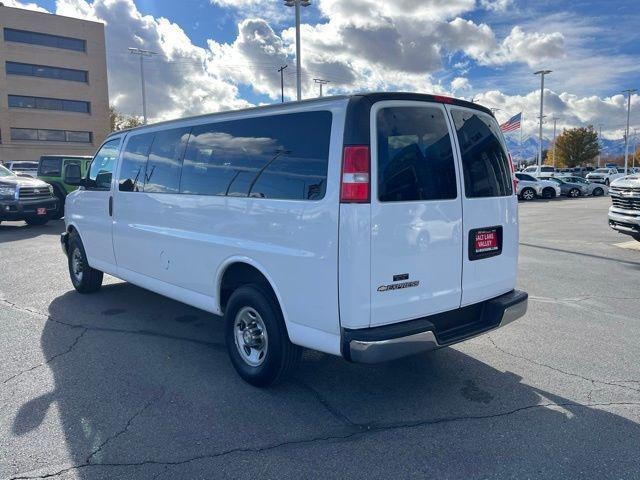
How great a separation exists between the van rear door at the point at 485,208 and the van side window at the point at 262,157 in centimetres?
109

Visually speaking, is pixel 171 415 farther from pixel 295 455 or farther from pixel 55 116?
pixel 55 116

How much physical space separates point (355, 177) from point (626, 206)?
882 cm

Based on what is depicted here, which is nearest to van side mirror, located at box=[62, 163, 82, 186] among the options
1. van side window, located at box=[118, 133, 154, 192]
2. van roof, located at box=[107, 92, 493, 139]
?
van side window, located at box=[118, 133, 154, 192]

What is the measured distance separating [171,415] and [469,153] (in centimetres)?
289

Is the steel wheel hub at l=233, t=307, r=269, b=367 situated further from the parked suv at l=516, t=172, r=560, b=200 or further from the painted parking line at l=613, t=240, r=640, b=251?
the parked suv at l=516, t=172, r=560, b=200

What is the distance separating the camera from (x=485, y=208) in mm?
3904

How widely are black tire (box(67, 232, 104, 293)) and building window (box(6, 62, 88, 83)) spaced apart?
45279 mm

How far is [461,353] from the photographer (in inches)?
186

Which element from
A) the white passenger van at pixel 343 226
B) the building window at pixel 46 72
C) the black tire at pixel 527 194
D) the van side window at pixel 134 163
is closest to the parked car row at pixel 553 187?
the black tire at pixel 527 194

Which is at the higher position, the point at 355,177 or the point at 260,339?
the point at 355,177

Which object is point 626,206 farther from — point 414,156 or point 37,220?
point 37,220

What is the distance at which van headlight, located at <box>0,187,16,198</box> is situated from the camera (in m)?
14.3

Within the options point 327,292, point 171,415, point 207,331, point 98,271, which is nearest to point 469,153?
point 327,292

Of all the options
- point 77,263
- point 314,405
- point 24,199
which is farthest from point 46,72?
point 314,405
